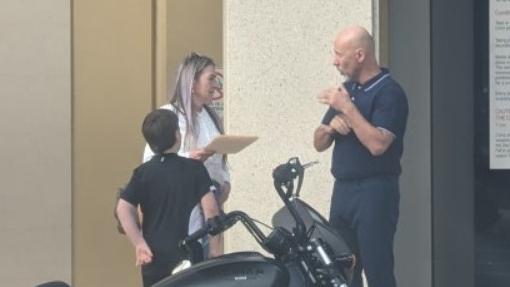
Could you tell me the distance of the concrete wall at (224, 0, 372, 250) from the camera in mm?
6094

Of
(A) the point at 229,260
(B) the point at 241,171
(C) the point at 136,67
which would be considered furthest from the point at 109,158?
(A) the point at 229,260

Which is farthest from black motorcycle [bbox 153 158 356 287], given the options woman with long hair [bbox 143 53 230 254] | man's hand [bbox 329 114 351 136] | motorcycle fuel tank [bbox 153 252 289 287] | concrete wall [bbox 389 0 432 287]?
concrete wall [bbox 389 0 432 287]

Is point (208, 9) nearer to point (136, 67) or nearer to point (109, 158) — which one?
point (136, 67)

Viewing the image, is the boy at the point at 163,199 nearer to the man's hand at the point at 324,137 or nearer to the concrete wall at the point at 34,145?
the man's hand at the point at 324,137

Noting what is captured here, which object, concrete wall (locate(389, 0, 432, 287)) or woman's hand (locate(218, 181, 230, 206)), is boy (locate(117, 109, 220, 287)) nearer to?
woman's hand (locate(218, 181, 230, 206))

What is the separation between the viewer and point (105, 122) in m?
6.75

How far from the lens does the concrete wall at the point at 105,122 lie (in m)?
6.73

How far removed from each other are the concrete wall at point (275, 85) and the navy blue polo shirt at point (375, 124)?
1095 millimetres

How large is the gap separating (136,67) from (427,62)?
204cm

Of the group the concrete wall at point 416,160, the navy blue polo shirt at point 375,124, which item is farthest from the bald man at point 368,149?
the concrete wall at point 416,160

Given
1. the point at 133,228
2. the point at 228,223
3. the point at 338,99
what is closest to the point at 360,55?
the point at 338,99

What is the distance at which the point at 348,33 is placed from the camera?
16.1 ft

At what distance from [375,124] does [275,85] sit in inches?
55.1

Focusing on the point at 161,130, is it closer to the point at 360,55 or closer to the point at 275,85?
the point at 360,55
